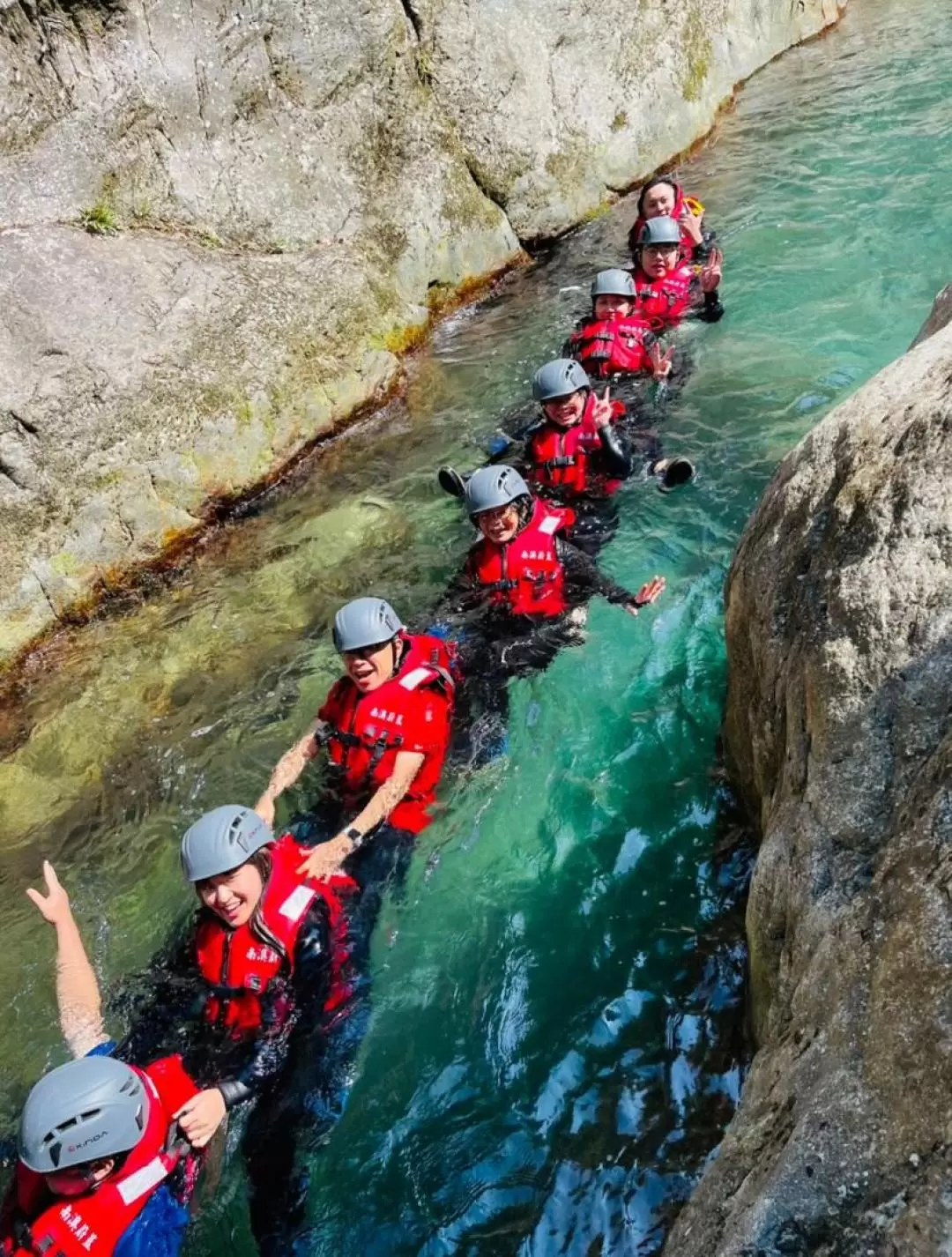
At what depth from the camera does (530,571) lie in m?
6.54

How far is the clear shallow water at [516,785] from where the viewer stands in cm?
404

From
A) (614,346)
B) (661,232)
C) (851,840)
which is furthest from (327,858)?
(661,232)

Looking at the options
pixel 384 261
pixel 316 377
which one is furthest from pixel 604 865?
pixel 384 261

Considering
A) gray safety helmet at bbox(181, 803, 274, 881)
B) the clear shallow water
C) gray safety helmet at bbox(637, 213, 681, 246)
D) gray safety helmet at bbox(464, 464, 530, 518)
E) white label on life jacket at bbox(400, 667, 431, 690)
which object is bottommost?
the clear shallow water

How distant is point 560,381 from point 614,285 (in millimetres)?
2014

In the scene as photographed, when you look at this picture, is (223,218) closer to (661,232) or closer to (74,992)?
(661,232)

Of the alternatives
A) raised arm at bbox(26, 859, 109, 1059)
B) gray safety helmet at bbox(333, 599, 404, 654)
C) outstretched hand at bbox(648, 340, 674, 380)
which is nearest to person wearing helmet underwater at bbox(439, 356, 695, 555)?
outstretched hand at bbox(648, 340, 674, 380)

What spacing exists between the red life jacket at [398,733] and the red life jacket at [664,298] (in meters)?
5.61

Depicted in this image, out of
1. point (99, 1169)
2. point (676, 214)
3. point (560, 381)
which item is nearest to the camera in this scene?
point (99, 1169)

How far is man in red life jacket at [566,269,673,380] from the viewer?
8.98 meters

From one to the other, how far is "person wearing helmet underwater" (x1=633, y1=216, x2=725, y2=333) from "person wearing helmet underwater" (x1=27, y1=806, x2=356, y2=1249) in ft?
23.1

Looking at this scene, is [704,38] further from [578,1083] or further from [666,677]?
[578,1083]

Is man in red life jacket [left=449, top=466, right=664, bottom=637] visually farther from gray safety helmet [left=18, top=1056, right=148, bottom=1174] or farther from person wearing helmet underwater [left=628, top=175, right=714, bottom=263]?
person wearing helmet underwater [left=628, top=175, right=714, bottom=263]

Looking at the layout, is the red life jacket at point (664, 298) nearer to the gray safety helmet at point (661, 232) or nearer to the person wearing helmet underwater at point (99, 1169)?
the gray safety helmet at point (661, 232)
